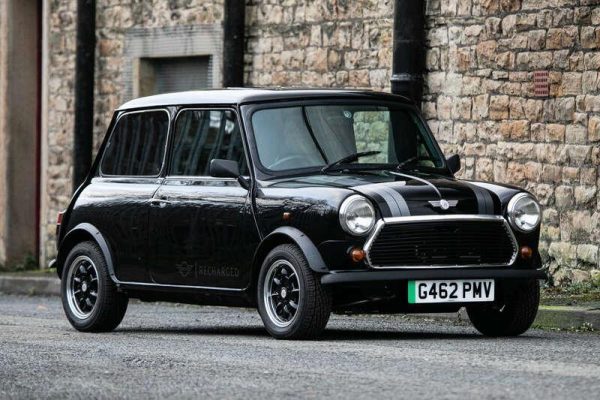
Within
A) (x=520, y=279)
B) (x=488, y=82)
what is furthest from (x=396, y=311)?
(x=488, y=82)

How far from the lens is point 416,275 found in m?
10.3

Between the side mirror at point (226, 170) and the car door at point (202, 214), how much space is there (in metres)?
0.06

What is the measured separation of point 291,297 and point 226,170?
1132 millimetres

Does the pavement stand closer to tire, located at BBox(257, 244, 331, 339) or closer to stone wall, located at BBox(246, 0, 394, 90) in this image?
tire, located at BBox(257, 244, 331, 339)

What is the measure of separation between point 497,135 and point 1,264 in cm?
955

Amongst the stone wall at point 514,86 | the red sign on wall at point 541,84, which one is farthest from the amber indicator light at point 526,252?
the red sign on wall at point 541,84

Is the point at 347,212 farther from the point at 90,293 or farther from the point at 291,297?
the point at 90,293

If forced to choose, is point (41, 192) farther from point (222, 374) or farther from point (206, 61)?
point (222, 374)

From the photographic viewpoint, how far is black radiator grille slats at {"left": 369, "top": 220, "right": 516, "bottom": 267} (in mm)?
10305

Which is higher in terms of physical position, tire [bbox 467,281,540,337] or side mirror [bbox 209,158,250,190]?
side mirror [bbox 209,158,250,190]

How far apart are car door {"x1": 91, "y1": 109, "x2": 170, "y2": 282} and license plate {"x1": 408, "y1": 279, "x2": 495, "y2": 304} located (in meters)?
2.48

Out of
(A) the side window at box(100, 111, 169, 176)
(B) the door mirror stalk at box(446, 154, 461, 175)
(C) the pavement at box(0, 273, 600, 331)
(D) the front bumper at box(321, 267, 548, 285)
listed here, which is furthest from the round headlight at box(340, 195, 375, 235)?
(C) the pavement at box(0, 273, 600, 331)

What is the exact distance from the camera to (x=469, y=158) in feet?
53.9

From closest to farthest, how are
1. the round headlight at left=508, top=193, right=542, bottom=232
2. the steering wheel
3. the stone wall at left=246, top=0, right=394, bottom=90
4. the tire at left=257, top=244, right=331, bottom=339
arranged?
the tire at left=257, top=244, right=331, bottom=339, the round headlight at left=508, top=193, right=542, bottom=232, the steering wheel, the stone wall at left=246, top=0, right=394, bottom=90
